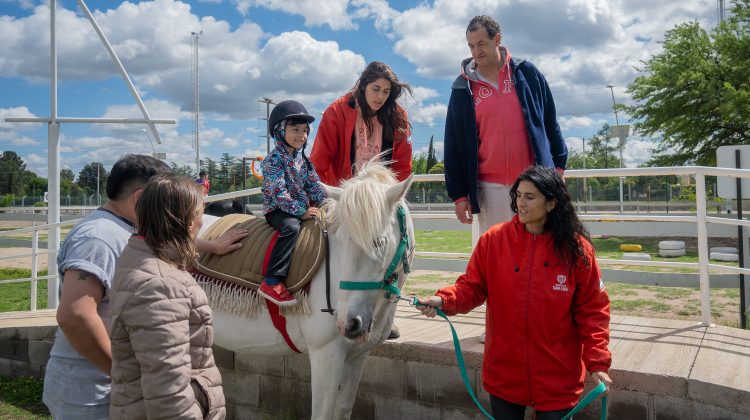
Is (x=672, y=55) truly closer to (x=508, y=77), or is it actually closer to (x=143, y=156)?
(x=508, y=77)

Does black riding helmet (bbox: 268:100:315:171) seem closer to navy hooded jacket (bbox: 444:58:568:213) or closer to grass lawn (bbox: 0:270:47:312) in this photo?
navy hooded jacket (bbox: 444:58:568:213)

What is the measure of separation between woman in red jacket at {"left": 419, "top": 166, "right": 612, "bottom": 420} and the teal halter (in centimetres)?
21

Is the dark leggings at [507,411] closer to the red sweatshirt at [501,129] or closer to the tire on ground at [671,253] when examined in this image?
the red sweatshirt at [501,129]

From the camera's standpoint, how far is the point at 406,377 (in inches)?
139

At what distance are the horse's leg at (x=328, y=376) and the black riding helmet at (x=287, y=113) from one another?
125 cm

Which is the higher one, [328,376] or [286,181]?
[286,181]

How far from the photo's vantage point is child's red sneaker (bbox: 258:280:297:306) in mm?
2803

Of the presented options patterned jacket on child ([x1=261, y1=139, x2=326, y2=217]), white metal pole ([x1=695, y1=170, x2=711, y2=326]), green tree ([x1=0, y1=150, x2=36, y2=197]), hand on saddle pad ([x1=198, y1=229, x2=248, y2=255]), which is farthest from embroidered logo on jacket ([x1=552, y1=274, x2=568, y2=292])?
green tree ([x1=0, y1=150, x2=36, y2=197])

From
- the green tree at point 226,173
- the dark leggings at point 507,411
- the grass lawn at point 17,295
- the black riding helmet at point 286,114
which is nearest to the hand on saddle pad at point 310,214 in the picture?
the black riding helmet at point 286,114

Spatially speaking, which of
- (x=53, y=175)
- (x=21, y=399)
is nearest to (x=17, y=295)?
(x=53, y=175)

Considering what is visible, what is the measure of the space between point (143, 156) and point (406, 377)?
2.22 metres

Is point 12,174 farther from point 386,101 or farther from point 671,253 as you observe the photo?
point 386,101

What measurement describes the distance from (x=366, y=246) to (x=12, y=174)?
84.7 m

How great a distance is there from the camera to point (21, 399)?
489cm
